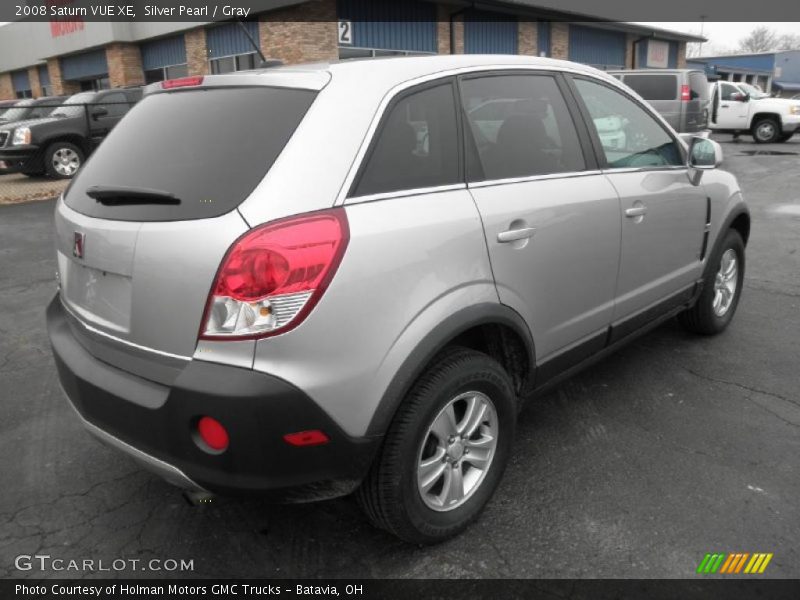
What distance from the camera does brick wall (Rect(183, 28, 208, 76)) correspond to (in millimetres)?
19172

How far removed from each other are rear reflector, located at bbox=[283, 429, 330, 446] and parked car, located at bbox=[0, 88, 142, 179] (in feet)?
39.9

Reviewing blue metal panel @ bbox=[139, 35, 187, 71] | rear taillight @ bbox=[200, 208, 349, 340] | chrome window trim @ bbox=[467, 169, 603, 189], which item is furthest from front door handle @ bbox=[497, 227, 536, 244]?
blue metal panel @ bbox=[139, 35, 187, 71]

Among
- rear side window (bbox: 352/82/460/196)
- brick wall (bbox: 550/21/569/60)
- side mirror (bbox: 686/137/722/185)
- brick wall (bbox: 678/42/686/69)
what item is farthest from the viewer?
brick wall (bbox: 678/42/686/69)

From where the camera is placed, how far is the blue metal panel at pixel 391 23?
16516 millimetres

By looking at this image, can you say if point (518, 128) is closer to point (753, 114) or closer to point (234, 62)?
point (234, 62)

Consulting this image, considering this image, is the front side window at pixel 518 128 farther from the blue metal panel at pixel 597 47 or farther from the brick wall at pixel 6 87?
the brick wall at pixel 6 87

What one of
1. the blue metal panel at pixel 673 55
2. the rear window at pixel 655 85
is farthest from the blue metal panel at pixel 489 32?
the blue metal panel at pixel 673 55

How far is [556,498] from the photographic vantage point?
2.70 meters

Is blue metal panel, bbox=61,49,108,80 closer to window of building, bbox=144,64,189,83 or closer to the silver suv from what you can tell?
window of building, bbox=144,64,189,83

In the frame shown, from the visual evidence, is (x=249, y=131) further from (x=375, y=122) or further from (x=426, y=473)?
Result: (x=426, y=473)

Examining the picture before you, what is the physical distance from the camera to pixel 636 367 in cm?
398

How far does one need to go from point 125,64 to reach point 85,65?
15.9 ft

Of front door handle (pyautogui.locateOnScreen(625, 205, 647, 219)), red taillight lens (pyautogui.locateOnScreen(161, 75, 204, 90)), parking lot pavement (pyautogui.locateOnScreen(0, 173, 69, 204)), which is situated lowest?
parking lot pavement (pyautogui.locateOnScreen(0, 173, 69, 204))

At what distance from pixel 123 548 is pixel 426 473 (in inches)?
46.9
